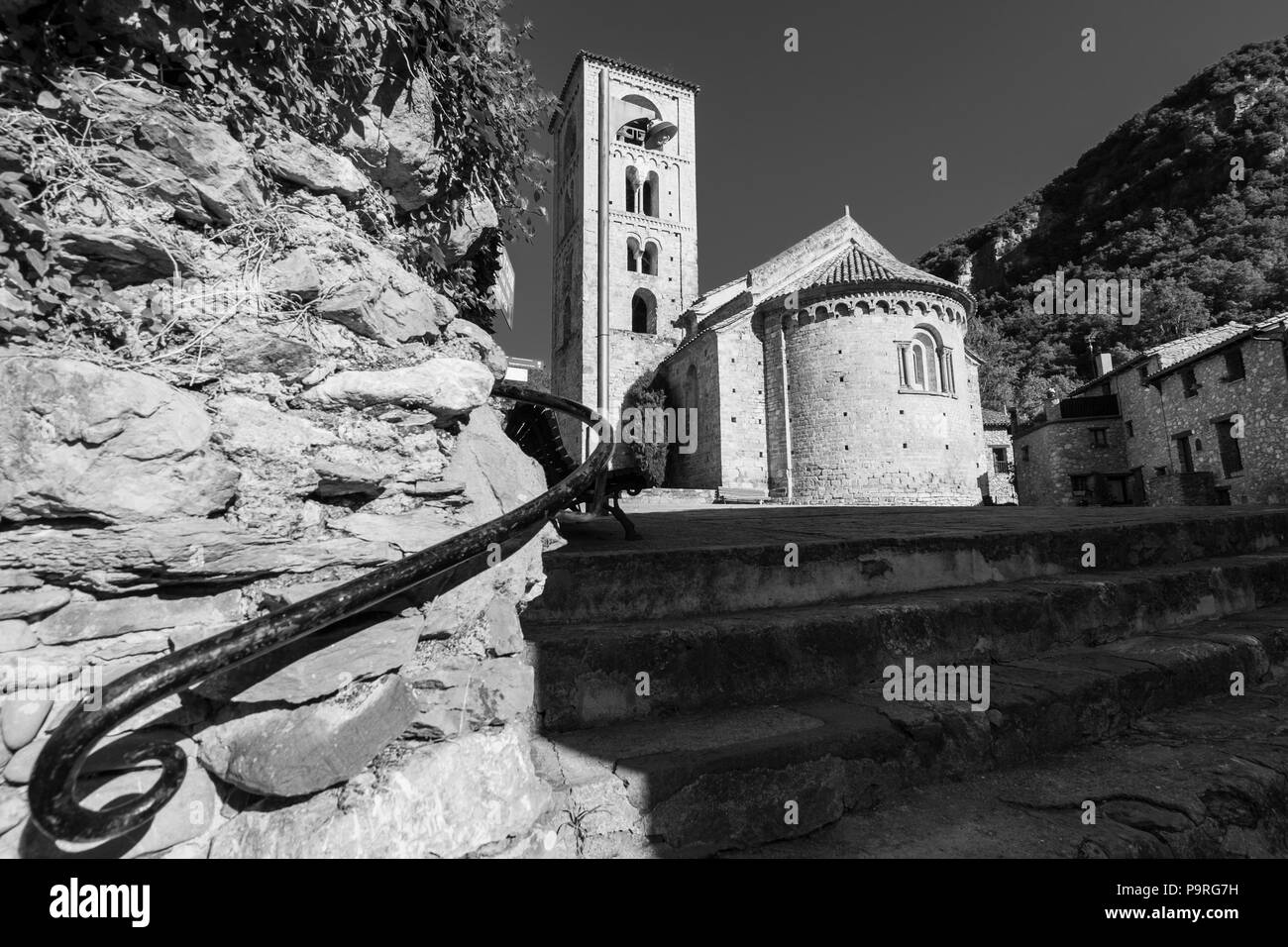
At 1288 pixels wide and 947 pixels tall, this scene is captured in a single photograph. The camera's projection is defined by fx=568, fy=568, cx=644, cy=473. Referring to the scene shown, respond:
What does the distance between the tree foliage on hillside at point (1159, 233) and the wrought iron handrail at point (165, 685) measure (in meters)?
43.6

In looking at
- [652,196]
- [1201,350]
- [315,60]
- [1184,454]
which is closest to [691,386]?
[652,196]

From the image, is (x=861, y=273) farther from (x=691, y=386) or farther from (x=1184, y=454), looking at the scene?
(x=1184, y=454)

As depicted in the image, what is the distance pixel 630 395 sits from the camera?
25969 millimetres

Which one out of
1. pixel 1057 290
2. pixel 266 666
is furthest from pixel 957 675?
pixel 1057 290

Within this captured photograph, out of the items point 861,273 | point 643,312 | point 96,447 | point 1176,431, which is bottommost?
point 96,447

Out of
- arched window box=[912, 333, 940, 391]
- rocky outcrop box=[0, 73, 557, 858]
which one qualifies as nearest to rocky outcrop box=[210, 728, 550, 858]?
rocky outcrop box=[0, 73, 557, 858]

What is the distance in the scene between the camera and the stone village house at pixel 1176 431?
1764 centimetres

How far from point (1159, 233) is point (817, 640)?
2455 inches

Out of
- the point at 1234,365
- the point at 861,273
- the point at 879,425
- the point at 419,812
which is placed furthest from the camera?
the point at 861,273

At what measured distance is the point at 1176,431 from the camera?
71.6 ft

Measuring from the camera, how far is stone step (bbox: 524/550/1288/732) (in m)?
1.88

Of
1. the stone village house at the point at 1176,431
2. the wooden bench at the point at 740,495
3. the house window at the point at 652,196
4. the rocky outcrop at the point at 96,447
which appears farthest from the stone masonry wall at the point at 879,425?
the rocky outcrop at the point at 96,447

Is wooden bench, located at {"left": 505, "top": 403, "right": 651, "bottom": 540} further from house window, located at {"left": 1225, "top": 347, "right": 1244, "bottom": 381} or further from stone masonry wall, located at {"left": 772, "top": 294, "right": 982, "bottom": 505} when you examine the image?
house window, located at {"left": 1225, "top": 347, "right": 1244, "bottom": 381}
